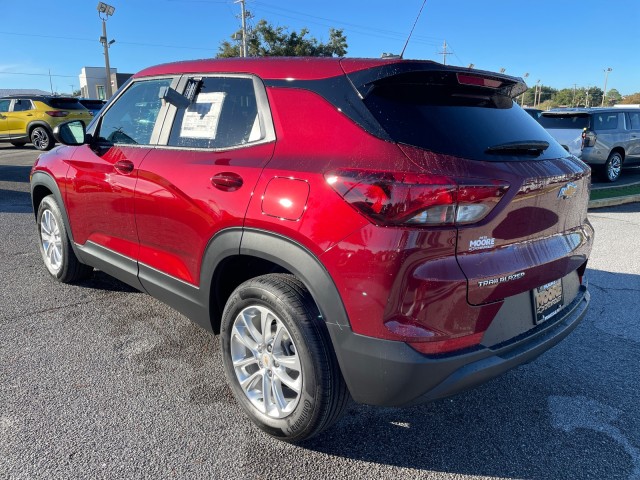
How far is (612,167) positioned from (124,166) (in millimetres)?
11263

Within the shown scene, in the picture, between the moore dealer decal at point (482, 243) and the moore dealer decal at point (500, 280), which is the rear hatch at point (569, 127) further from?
the moore dealer decal at point (482, 243)

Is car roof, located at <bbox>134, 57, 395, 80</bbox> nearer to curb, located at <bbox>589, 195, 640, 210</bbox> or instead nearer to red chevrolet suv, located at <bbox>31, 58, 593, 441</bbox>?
red chevrolet suv, located at <bbox>31, 58, 593, 441</bbox>

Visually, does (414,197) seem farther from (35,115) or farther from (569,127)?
(35,115)

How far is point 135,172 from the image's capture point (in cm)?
303

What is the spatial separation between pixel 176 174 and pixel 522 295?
6.13ft

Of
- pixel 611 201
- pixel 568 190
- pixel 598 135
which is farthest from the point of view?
pixel 598 135

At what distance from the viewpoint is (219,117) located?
270 cm

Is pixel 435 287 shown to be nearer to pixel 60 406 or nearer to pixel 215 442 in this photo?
pixel 215 442

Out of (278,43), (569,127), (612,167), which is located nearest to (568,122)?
(569,127)

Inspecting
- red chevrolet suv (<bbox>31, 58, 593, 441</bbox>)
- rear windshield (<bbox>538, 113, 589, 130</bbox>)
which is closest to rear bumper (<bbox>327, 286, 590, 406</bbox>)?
red chevrolet suv (<bbox>31, 58, 593, 441</bbox>)

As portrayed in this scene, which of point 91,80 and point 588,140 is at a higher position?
point 91,80

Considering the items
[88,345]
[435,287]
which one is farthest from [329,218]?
[88,345]

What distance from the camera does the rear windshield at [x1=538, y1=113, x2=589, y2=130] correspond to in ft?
34.9

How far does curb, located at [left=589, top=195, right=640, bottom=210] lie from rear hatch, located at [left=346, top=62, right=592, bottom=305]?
21.9ft
